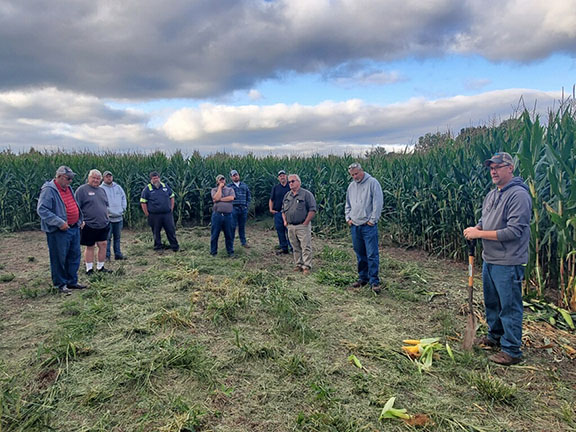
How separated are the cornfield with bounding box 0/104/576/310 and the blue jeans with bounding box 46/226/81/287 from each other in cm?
668

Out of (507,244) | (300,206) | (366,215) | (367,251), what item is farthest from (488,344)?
(300,206)

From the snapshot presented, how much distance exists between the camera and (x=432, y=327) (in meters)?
4.84

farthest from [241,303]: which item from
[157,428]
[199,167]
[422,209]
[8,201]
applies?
[8,201]

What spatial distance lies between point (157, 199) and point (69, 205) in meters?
2.61

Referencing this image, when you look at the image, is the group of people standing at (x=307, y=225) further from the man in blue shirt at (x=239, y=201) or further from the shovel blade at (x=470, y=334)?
the shovel blade at (x=470, y=334)

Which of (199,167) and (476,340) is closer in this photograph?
(476,340)

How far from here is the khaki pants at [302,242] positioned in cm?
736

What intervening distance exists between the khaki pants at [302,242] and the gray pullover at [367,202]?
1346 millimetres

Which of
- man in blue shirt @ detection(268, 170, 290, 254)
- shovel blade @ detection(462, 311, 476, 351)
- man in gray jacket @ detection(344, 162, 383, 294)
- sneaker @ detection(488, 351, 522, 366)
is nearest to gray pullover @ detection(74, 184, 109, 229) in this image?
man in blue shirt @ detection(268, 170, 290, 254)

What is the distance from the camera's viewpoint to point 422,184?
356 inches

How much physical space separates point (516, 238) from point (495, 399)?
149 centimetres

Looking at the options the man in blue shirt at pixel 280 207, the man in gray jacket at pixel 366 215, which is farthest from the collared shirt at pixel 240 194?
the man in gray jacket at pixel 366 215

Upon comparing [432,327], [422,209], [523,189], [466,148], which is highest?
[466,148]

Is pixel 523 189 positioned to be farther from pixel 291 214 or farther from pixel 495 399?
pixel 291 214
